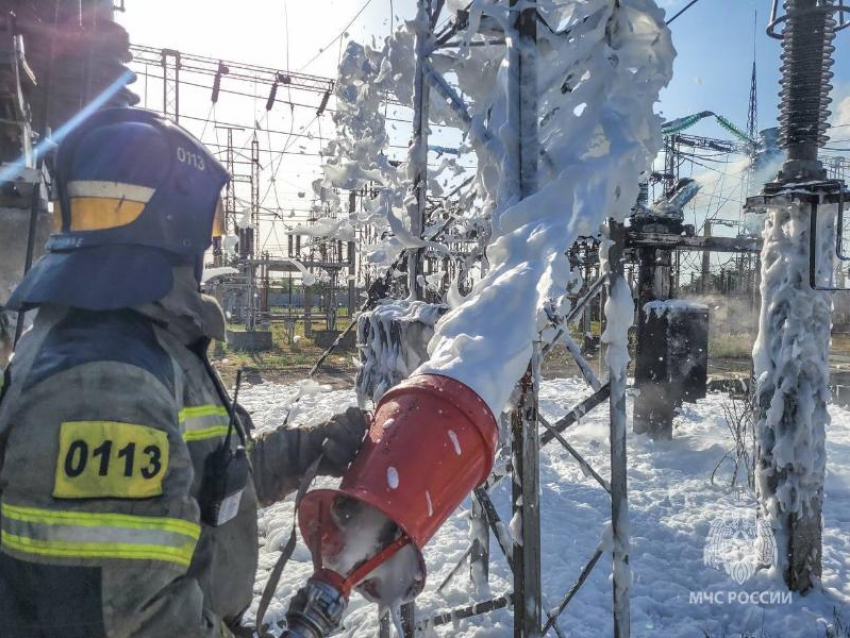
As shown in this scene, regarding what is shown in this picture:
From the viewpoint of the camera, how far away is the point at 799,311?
450 centimetres

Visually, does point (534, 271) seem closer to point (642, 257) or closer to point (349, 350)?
point (642, 257)

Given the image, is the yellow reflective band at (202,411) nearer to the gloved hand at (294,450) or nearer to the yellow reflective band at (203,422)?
the yellow reflective band at (203,422)

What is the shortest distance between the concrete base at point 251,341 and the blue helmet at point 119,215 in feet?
57.7

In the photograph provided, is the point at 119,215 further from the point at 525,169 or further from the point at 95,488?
the point at 525,169

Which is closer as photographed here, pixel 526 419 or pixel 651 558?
pixel 526 419

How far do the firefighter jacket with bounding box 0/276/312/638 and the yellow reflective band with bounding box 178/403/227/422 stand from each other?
4cm

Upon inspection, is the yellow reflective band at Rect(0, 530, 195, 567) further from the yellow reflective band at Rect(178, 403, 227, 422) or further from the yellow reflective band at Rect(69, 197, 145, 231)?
the yellow reflective band at Rect(69, 197, 145, 231)

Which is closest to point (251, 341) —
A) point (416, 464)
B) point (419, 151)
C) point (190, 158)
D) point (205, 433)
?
point (419, 151)

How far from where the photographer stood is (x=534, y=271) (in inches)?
73.6

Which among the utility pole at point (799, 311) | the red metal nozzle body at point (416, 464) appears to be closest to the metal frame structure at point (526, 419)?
the red metal nozzle body at point (416, 464)

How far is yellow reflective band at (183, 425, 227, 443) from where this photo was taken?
141 cm

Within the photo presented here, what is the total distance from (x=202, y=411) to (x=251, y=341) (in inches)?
699

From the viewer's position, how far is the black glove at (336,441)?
1832mm

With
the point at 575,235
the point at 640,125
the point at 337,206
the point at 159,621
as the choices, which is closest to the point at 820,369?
the point at 640,125
